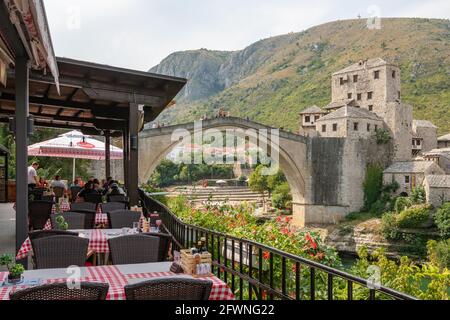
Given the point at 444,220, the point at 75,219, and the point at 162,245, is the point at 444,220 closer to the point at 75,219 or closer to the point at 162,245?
the point at 75,219

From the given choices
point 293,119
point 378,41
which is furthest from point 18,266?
point 378,41

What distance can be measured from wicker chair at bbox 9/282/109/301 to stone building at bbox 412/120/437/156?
4293cm

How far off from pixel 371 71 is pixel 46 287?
3817 cm

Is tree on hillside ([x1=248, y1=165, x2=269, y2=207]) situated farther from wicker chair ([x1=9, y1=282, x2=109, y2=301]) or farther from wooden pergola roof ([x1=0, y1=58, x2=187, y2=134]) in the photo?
wicker chair ([x1=9, y1=282, x2=109, y2=301])

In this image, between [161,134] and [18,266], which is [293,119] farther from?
[18,266]

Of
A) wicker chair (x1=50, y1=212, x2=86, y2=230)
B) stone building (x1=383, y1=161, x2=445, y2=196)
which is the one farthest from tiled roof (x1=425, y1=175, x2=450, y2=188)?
wicker chair (x1=50, y1=212, x2=86, y2=230)

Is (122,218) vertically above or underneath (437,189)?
above

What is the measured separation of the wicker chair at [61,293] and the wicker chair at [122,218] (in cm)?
348

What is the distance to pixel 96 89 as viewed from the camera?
6.79 meters

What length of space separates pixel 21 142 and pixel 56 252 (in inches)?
64.3

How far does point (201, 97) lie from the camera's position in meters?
127

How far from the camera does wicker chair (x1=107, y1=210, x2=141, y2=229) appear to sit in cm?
523

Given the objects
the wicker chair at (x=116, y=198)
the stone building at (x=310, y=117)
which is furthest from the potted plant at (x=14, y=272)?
the stone building at (x=310, y=117)

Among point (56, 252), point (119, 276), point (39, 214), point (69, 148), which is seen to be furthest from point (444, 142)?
point (119, 276)
